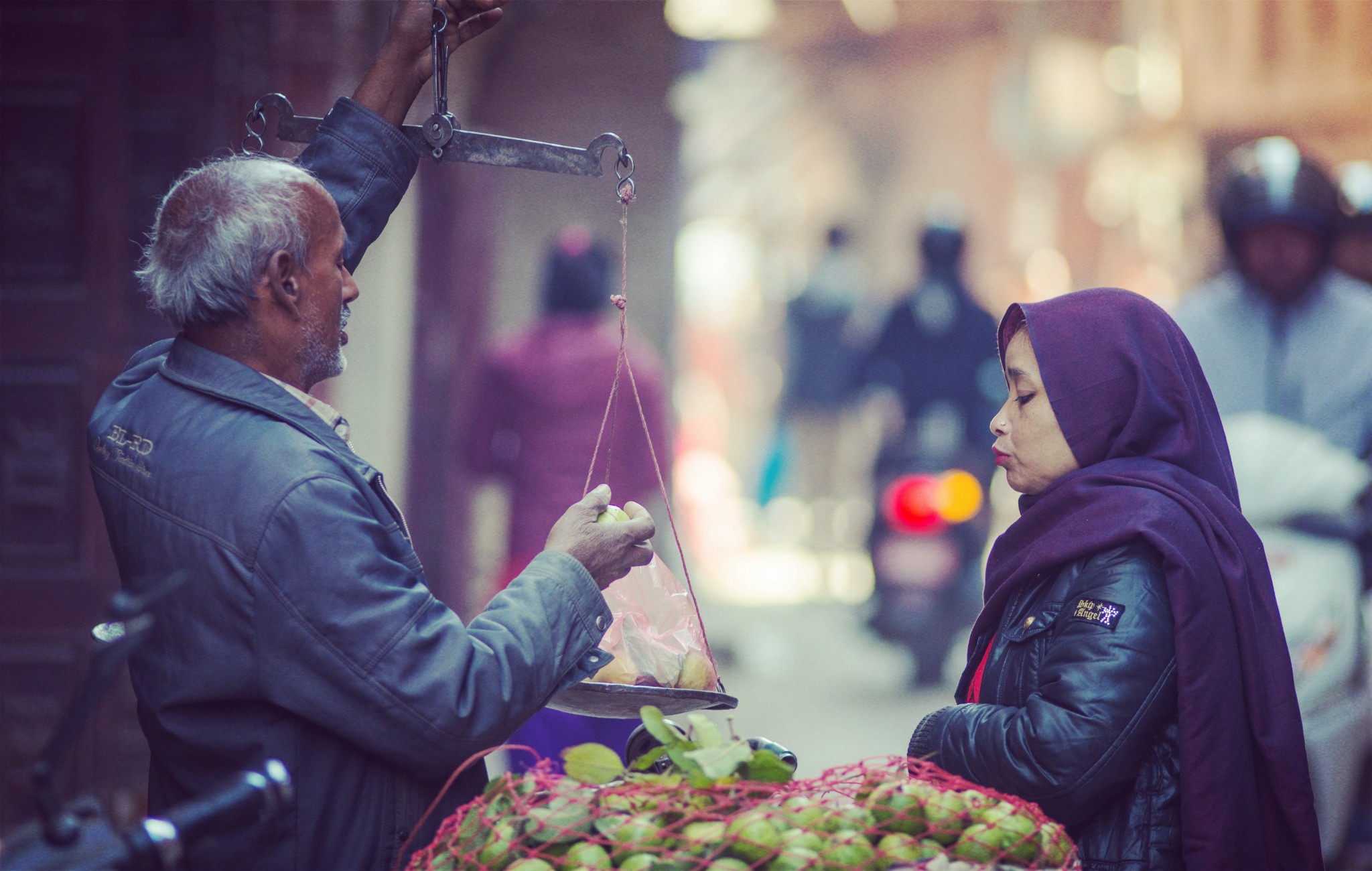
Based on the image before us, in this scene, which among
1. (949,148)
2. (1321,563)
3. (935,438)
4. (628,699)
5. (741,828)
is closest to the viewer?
(741,828)

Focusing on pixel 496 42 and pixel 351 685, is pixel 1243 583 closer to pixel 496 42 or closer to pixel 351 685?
pixel 351 685

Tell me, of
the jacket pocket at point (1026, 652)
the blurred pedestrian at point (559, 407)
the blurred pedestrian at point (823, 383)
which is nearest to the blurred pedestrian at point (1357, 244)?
the blurred pedestrian at point (559, 407)

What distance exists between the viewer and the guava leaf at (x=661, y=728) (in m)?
1.91

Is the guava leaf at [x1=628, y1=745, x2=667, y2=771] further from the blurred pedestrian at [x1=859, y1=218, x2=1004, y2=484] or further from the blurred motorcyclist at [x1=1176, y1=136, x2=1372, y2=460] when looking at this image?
the blurred pedestrian at [x1=859, y1=218, x2=1004, y2=484]

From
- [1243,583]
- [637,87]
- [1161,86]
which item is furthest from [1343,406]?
[1161,86]

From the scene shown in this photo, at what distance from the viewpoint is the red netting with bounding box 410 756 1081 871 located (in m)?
1.72

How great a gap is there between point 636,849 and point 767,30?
1963cm

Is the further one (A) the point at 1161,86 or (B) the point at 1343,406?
(A) the point at 1161,86

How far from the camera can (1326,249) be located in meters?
4.29

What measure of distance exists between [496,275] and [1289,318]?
4.98 meters

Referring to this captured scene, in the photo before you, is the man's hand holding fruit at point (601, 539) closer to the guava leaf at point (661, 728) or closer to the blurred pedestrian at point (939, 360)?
the guava leaf at point (661, 728)

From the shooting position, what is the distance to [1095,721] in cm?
204

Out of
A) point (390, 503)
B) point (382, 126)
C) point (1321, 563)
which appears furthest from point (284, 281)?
point (1321, 563)

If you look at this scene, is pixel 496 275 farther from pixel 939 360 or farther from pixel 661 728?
pixel 661 728
